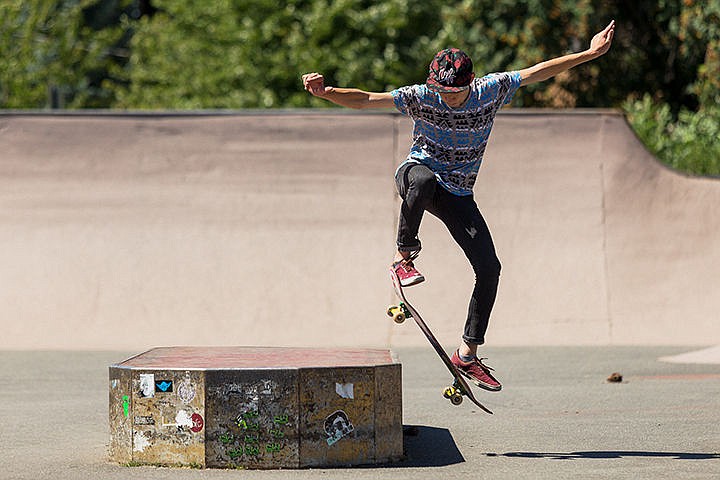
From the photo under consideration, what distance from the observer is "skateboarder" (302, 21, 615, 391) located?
6387 mm

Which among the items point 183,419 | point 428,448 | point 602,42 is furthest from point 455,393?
point 602,42

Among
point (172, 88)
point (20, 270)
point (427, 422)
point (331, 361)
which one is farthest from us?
point (172, 88)

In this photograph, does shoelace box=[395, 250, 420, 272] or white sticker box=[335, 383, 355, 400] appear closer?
white sticker box=[335, 383, 355, 400]

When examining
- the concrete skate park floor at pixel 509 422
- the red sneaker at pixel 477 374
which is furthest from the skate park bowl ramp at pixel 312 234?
the red sneaker at pixel 477 374

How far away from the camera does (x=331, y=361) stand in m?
6.07

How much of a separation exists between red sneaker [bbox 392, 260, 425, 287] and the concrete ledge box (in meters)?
0.74

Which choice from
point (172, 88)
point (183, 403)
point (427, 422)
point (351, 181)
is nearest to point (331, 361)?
point (183, 403)

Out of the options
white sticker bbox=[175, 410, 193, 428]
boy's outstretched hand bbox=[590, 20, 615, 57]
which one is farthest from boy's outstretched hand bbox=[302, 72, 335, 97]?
white sticker bbox=[175, 410, 193, 428]

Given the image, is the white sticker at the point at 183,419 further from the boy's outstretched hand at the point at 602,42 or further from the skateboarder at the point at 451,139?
the boy's outstretched hand at the point at 602,42

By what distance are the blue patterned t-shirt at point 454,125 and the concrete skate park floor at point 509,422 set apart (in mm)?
1531

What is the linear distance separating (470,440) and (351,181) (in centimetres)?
609

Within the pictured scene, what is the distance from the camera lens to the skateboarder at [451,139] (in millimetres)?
6387

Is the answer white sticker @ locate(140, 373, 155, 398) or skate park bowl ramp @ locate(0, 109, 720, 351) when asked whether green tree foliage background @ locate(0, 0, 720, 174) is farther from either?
white sticker @ locate(140, 373, 155, 398)

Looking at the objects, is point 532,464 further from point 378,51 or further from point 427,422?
point 378,51
